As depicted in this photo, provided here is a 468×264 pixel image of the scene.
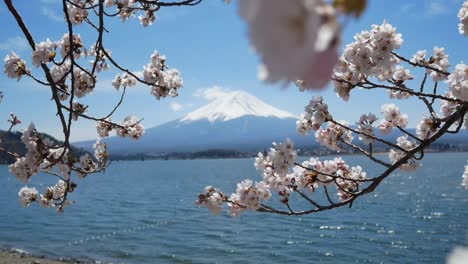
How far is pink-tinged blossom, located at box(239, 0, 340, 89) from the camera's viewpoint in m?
0.31

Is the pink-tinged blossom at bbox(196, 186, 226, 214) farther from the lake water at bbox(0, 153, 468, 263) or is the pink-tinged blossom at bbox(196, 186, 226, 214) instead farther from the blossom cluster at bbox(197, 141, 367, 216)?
the lake water at bbox(0, 153, 468, 263)

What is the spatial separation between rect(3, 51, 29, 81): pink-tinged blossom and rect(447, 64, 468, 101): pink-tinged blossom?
3960mm

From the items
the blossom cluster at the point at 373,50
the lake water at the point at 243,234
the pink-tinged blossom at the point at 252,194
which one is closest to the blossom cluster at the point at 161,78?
the pink-tinged blossom at the point at 252,194

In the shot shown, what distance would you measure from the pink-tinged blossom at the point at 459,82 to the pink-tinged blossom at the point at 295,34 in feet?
10.0

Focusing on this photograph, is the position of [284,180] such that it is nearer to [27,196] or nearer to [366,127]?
[366,127]

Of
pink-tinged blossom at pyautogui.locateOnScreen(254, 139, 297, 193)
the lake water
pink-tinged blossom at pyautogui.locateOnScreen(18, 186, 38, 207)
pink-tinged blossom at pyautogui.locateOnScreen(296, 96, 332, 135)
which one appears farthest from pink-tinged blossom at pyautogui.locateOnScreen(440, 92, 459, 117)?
the lake water

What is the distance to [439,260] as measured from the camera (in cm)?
2120

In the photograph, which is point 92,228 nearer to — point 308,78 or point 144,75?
point 144,75

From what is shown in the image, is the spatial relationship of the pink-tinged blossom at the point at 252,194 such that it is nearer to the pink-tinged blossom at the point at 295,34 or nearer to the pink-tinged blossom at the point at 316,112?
the pink-tinged blossom at the point at 316,112

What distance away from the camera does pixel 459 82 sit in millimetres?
3055

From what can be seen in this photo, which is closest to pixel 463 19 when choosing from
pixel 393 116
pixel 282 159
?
pixel 393 116

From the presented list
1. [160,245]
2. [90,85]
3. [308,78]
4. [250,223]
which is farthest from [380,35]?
[250,223]

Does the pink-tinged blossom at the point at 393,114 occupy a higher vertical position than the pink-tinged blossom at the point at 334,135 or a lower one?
higher

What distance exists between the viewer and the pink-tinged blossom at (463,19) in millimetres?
3242
